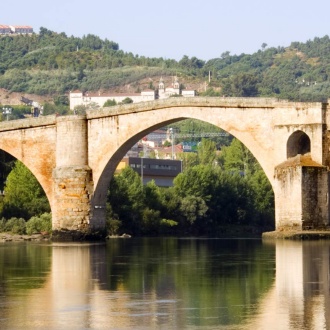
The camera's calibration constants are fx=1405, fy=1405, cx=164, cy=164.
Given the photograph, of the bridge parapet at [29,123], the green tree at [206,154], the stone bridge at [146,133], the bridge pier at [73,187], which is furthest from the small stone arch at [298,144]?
the green tree at [206,154]

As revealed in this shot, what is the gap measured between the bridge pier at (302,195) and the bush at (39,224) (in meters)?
16.1

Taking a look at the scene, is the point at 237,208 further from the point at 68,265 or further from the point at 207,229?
the point at 68,265

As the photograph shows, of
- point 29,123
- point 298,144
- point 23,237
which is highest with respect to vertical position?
point 29,123

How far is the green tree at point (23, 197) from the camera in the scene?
69125 millimetres

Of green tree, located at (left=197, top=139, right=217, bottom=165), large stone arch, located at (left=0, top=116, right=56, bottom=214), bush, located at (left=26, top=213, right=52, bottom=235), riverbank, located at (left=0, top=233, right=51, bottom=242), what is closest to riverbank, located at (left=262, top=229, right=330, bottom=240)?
large stone arch, located at (left=0, top=116, right=56, bottom=214)

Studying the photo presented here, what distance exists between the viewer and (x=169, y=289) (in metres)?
31.7

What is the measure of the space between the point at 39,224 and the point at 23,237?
2.53m

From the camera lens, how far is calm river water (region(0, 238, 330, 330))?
26.2m

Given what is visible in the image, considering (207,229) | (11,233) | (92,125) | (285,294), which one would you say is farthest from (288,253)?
(207,229)

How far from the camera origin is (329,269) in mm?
35781

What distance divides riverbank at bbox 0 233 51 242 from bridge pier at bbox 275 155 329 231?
1374 centimetres

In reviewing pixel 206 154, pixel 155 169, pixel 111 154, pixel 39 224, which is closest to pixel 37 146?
pixel 111 154

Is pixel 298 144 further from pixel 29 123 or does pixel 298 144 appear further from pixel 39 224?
pixel 39 224

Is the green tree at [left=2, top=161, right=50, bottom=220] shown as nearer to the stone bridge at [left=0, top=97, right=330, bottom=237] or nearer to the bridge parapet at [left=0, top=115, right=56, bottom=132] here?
the stone bridge at [left=0, top=97, right=330, bottom=237]
